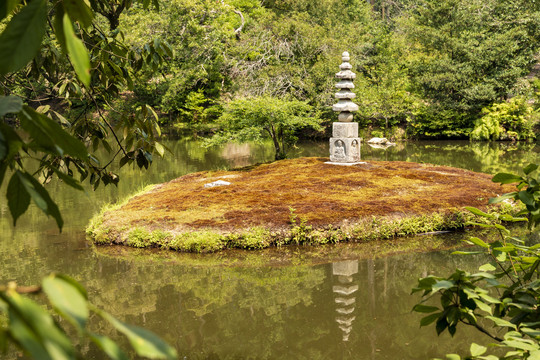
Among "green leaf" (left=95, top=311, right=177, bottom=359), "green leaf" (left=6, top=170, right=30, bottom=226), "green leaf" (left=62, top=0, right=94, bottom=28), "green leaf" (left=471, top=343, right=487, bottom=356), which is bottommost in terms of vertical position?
"green leaf" (left=471, top=343, right=487, bottom=356)

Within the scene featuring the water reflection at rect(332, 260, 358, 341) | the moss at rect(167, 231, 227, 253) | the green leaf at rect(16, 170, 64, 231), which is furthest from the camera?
the moss at rect(167, 231, 227, 253)

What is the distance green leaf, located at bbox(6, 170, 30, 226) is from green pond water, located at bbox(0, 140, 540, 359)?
3.63m

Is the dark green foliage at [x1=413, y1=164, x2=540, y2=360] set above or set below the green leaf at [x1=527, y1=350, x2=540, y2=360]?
above

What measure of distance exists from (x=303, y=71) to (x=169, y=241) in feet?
46.8

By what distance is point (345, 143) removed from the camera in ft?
38.9

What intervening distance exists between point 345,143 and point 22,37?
37.5ft

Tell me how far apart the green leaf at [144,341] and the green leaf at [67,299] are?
22 mm

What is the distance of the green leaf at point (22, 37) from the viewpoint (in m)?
0.65

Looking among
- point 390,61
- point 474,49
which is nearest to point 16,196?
point 474,49

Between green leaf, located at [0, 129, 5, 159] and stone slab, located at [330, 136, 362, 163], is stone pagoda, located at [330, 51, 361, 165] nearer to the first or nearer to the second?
stone slab, located at [330, 136, 362, 163]

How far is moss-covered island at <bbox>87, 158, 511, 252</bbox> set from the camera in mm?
7277

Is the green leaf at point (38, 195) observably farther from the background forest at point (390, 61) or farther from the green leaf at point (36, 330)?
the background forest at point (390, 61)

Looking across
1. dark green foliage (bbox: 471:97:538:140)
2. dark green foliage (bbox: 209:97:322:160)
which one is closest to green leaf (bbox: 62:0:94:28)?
dark green foliage (bbox: 209:97:322:160)

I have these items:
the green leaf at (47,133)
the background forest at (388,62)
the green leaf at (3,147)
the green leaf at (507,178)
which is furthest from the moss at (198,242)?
the background forest at (388,62)
